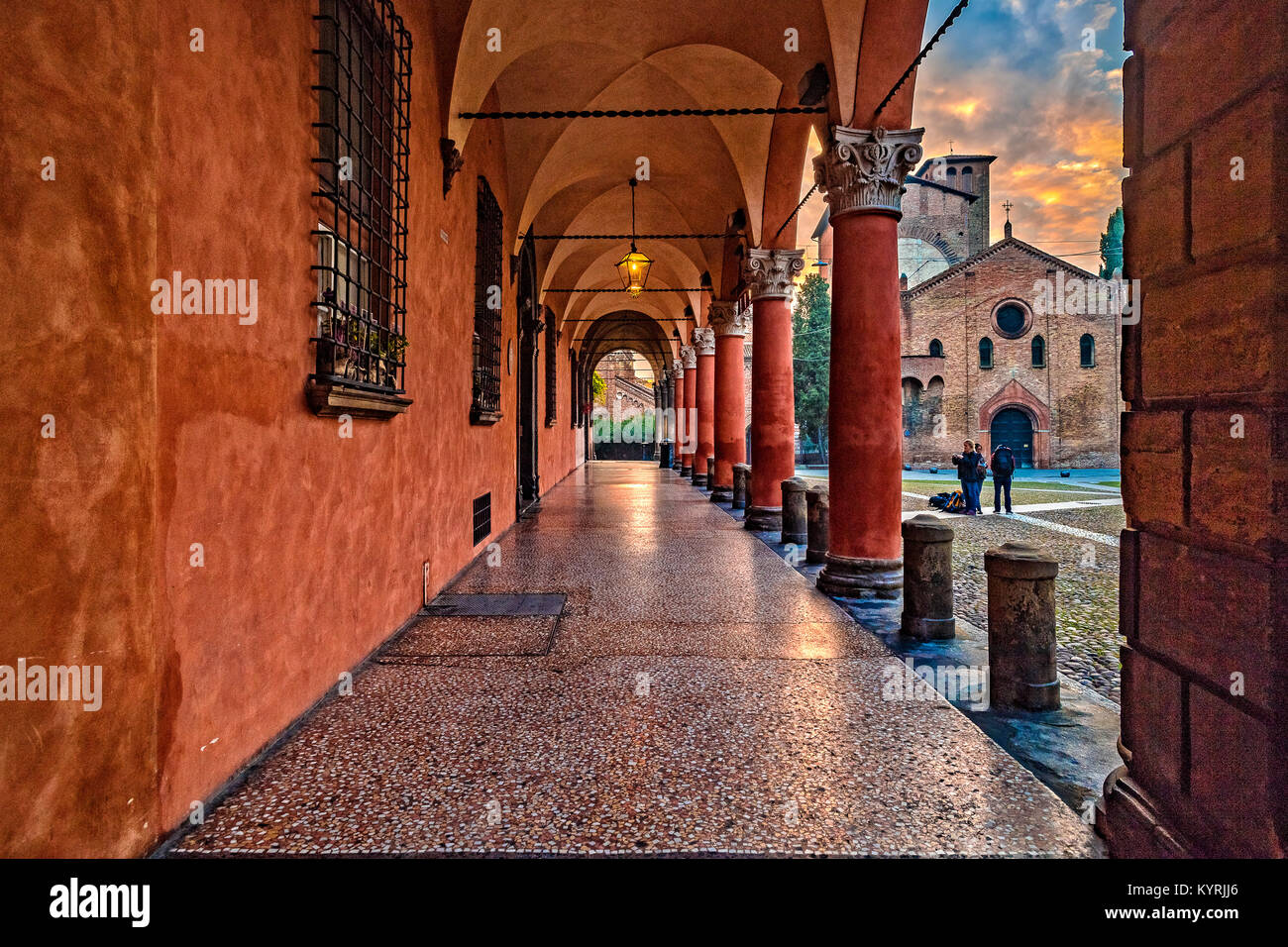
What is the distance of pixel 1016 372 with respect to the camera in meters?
32.0

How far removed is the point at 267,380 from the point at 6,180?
4.15 ft

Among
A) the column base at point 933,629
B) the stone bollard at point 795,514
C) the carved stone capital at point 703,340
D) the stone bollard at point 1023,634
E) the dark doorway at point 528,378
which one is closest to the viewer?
the stone bollard at point 1023,634

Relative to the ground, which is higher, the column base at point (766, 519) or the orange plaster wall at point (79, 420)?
the orange plaster wall at point (79, 420)

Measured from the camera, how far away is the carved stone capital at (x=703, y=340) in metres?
19.2

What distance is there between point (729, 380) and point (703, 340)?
17.1 feet

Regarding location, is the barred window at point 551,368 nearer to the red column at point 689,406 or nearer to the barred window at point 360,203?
the red column at point 689,406

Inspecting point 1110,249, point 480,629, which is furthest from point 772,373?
point 1110,249

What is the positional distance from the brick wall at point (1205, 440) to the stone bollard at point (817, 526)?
545cm

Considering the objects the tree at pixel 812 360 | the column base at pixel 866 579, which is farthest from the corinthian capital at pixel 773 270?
the tree at pixel 812 360

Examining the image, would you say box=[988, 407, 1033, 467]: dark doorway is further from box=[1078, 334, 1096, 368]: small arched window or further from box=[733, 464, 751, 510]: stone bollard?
box=[733, 464, 751, 510]: stone bollard

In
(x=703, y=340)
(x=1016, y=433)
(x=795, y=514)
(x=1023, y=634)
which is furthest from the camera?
(x=1016, y=433)

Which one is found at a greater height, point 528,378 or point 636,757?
point 528,378

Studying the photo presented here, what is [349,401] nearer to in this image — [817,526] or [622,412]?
[817,526]

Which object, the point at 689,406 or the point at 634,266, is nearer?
the point at 634,266
